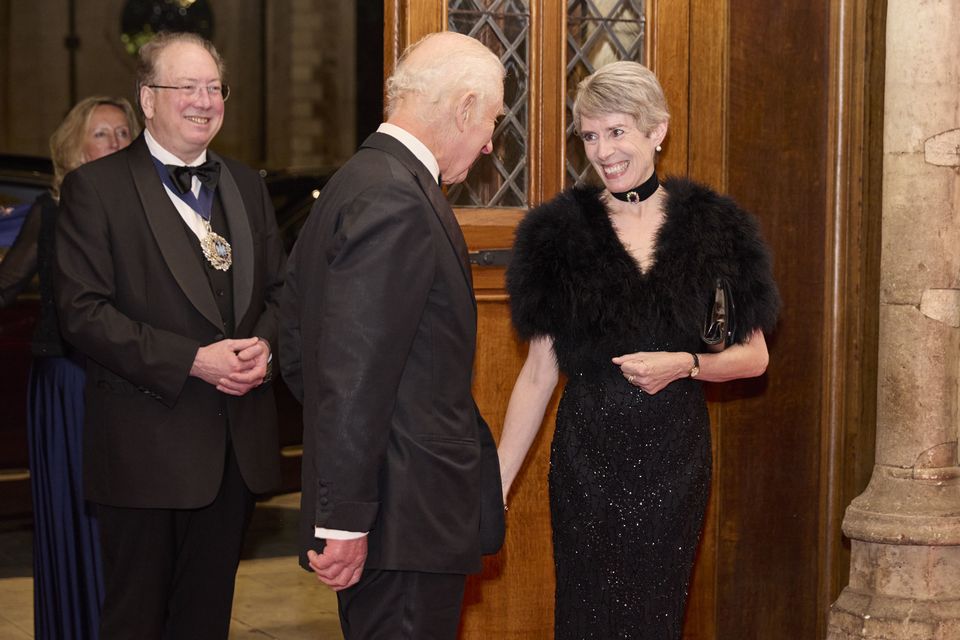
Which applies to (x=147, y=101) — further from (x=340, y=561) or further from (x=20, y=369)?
(x=20, y=369)

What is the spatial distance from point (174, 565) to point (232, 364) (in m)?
0.58

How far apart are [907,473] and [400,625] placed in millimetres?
2295

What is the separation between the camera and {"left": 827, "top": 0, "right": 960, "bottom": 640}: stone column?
13.9ft

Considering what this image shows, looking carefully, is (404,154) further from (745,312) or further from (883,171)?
(883,171)

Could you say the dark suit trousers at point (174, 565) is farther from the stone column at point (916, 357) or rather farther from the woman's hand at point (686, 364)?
the stone column at point (916, 357)

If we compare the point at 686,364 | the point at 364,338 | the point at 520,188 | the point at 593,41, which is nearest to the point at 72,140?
the point at 520,188

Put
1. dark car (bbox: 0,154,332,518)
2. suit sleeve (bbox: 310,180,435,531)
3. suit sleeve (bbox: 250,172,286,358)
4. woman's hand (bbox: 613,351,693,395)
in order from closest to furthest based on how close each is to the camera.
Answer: suit sleeve (bbox: 310,180,435,531) < woman's hand (bbox: 613,351,693,395) < suit sleeve (bbox: 250,172,286,358) < dark car (bbox: 0,154,332,518)

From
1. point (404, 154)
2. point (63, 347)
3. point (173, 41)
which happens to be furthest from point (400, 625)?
point (63, 347)

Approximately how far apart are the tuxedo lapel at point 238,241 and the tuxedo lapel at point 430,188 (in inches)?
43.3

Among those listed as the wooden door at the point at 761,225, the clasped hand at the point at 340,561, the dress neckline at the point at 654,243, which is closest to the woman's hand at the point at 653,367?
the dress neckline at the point at 654,243

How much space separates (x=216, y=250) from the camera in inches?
143

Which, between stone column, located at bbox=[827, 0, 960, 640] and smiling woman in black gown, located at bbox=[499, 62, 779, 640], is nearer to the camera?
smiling woman in black gown, located at bbox=[499, 62, 779, 640]

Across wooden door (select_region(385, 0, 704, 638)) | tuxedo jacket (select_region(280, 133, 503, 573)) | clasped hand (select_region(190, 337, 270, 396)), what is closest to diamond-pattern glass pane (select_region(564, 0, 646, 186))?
wooden door (select_region(385, 0, 704, 638))

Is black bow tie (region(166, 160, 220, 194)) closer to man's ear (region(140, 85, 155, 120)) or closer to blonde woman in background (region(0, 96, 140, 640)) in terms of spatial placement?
man's ear (region(140, 85, 155, 120))
